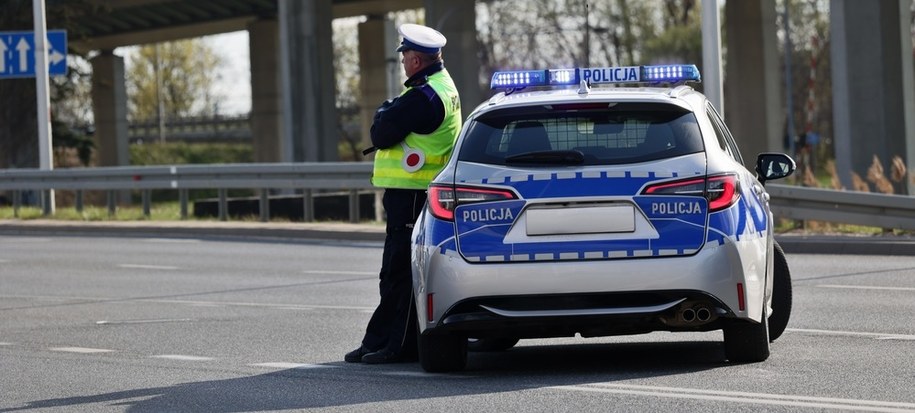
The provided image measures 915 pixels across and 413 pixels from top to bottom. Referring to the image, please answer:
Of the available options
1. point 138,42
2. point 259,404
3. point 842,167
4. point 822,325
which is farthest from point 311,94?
point 259,404

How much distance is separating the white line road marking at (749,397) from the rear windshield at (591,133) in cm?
107

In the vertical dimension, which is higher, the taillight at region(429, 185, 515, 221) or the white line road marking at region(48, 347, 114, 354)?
the taillight at region(429, 185, 515, 221)

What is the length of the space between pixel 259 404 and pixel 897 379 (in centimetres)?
296

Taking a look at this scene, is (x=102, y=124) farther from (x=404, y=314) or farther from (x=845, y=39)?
(x=404, y=314)

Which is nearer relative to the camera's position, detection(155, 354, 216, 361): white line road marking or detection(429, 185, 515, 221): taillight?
detection(429, 185, 515, 221): taillight

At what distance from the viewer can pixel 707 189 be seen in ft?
27.7

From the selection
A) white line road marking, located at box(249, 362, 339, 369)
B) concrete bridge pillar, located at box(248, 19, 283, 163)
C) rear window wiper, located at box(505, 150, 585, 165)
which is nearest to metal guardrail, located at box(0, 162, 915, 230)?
white line road marking, located at box(249, 362, 339, 369)

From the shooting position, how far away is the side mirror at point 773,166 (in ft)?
32.5

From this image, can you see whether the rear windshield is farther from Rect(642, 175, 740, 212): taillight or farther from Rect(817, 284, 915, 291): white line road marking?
Rect(817, 284, 915, 291): white line road marking

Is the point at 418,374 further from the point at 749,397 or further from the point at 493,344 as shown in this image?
the point at 749,397

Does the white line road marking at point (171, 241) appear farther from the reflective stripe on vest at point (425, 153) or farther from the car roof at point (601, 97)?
the car roof at point (601, 97)

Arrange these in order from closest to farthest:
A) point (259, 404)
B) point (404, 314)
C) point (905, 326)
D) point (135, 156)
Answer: point (259, 404), point (404, 314), point (905, 326), point (135, 156)

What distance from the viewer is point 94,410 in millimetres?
8203

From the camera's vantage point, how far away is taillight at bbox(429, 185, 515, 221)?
849 cm
